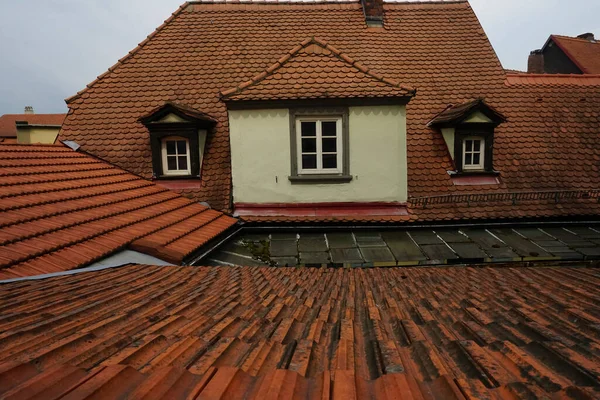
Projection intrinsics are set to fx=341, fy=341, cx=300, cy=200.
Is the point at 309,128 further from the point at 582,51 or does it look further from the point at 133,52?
the point at 582,51

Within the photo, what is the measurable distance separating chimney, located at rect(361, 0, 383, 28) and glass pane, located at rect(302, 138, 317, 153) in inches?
204

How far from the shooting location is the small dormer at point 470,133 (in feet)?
25.4

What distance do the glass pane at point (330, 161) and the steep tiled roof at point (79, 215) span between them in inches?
92.6

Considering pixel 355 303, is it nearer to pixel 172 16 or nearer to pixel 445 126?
pixel 445 126

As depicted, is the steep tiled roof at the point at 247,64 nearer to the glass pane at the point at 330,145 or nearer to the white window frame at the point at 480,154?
the white window frame at the point at 480,154

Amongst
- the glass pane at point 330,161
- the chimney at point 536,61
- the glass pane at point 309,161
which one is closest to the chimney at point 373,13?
the glass pane at point 330,161

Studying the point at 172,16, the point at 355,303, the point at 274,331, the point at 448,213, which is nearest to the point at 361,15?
the point at 172,16

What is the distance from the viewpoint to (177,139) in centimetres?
790

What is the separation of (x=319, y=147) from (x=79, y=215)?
14.8 ft

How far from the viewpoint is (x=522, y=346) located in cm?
179

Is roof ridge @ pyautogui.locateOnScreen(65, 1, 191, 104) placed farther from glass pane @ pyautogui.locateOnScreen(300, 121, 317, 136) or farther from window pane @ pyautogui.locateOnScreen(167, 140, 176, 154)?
glass pane @ pyautogui.locateOnScreen(300, 121, 317, 136)

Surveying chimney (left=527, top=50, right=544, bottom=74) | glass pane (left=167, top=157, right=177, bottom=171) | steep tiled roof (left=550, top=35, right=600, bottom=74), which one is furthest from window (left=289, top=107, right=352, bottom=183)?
steep tiled roof (left=550, top=35, right=600, bottom=74)

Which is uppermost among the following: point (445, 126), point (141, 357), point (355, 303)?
point (445, 126)

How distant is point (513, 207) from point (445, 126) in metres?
2.34
